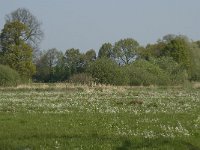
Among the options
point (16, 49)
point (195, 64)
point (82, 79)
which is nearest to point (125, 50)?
point (195, 64)

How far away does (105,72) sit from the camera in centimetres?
7112

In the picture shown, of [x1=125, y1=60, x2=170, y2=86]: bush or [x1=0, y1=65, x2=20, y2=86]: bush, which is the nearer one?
[x1=0, y1=65, x2=20, y2=86]: bush

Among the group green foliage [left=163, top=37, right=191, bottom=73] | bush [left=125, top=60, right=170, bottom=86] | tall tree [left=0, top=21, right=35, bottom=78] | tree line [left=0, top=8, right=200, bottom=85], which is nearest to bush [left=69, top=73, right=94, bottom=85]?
tree line [left=0, top=8, right=200, bottom=85]

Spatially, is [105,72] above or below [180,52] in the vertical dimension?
below

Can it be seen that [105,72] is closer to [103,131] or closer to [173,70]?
[173,70]

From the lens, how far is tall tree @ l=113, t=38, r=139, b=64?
118750mm

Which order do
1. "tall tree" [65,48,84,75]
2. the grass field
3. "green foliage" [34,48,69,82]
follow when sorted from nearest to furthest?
the grass field
"green foliage" [34,48,69,82]
"tall tree" [65,48,84,75]

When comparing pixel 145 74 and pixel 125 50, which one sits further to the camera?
pixel 125 50

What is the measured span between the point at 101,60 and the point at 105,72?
214 cm

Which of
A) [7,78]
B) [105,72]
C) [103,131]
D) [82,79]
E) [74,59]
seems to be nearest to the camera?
[103,131]

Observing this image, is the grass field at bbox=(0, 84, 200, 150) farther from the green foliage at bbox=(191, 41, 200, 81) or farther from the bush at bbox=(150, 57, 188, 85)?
the green foliage at bbox=(191, 41, 200, 81)

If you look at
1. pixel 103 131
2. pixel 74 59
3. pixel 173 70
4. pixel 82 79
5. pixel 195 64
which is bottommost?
pixel 103 131

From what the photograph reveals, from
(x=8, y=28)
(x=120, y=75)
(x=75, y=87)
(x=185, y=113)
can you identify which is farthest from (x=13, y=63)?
(x=185, y=113)

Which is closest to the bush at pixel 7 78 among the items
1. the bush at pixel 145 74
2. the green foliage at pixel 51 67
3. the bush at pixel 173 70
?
the bush at pixel 145 74
